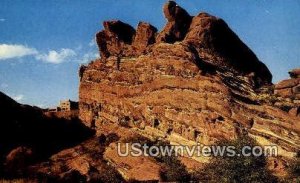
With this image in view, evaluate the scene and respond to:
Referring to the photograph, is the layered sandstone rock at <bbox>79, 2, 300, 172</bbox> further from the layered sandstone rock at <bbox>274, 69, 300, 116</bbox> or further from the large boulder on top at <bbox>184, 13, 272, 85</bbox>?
the layered sandstone rock at <bbox>274, 69, 300, 116</bbox>

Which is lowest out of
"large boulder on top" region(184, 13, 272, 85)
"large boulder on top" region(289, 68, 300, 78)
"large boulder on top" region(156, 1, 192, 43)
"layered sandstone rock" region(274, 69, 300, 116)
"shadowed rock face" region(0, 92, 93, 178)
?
"shadowed rock face" region(0, 92, 93, 178)

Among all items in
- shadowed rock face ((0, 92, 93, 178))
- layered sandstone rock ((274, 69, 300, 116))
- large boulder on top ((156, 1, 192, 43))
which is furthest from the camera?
large boulder on top ((156, 1, 192, 43))

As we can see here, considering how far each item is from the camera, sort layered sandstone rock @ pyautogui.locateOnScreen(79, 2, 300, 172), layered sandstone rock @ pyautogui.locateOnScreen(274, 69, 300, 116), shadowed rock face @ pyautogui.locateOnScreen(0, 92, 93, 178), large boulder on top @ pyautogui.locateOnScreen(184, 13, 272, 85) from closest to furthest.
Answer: layered sandstone rock @ pyautogui.locateOnScreen(79, 2, 300, 172)
layered sandstone rock @ pyautogui.locateOnScreen(274, 69, 300, 116)
shadowed rock face @ pyautogui.locateOnScreen(0, 92, 93, 178)
large boulder on top @ pyautogui.locateOnScreen(184, 13, 272, 85)

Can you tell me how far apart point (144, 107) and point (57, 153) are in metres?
15.6

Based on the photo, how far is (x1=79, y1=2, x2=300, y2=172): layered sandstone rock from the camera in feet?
194

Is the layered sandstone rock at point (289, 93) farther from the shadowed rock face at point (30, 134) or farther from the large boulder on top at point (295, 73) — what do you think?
the shadowed rock face at point (30, 134)

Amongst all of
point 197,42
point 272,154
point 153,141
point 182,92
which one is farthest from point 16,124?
point 272,154

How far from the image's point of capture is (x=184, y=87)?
65438 millimetres

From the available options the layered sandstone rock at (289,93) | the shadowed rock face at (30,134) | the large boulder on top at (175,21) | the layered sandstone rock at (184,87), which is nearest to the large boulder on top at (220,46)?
the layered sandstone rock at (184,87)

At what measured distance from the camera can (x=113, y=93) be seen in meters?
77.6

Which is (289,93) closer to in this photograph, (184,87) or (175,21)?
(184,87)

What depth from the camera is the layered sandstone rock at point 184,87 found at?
194ft

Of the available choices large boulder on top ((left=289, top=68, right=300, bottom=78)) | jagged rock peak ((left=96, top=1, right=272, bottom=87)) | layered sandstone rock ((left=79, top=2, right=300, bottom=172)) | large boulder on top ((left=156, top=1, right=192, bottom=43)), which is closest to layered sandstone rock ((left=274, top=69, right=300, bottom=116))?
large boulder on top ((left=289, top=68, right=300, bottom=78))

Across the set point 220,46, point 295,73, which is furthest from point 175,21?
point 295,73
